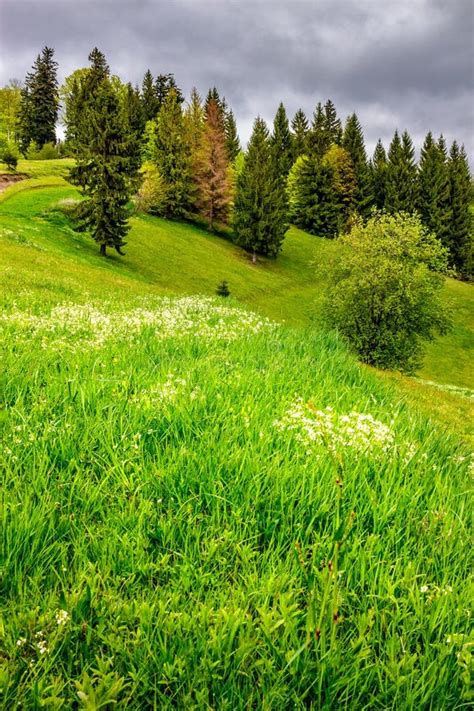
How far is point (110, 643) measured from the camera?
6.48 ft

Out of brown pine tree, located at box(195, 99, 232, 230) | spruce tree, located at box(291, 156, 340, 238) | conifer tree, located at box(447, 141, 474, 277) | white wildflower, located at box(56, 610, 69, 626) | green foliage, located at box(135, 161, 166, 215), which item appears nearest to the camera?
white wildflower, located at box(56, 610, 69, 626)

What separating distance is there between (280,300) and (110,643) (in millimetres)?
55577

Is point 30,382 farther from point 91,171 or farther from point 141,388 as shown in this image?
point 91,171

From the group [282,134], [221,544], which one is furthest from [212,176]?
[221,544]

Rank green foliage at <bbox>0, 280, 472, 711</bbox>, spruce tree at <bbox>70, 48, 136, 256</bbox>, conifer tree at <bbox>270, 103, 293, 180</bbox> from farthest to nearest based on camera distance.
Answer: conifer tree at <bbox>270, 103, 293, 180</bbox>
spruce tree at <bbox>70, 48, 136, 256</bbox>
green foliage at <bbox>0, 280, 472, 711</bbox>

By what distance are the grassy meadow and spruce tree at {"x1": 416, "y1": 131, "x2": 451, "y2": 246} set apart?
10122 centimetres

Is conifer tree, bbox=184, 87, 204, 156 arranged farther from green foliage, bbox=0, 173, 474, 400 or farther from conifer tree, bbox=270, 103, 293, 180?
conifer tree, bbox=270, 103, 293, 180

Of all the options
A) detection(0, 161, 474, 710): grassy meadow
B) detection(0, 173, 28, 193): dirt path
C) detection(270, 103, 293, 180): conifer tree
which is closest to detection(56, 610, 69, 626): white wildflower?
detection(0, 161, 474, 710): grassy meadow

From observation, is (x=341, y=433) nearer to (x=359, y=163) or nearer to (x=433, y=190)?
(x=433, y=190)

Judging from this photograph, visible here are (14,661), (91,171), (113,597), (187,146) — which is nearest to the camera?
(14,661)

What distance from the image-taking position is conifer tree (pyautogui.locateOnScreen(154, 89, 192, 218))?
69.0 meters

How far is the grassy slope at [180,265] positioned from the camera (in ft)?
113

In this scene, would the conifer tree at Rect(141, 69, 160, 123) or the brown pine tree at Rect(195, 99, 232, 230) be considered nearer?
the brown pine tree at Rect(195, 99, 232, 230)

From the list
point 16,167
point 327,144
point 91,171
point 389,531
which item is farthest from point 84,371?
point 327,144
